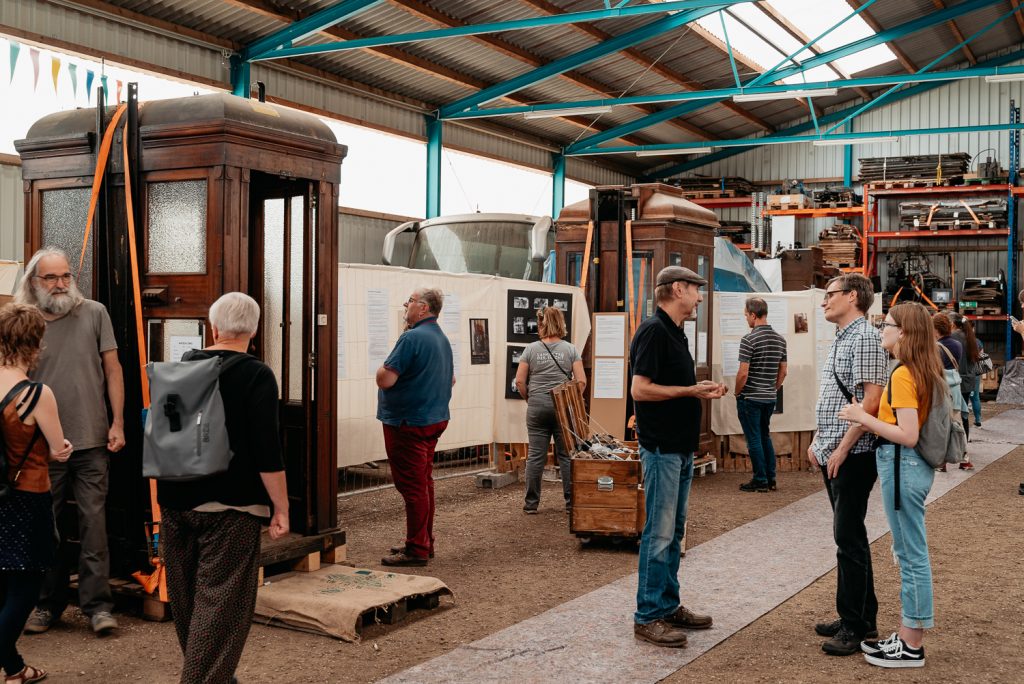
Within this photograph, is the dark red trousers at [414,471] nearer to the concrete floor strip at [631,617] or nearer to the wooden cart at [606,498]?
the concrete floor strip at [631,617]

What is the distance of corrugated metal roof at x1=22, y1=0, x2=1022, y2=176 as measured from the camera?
15.9m

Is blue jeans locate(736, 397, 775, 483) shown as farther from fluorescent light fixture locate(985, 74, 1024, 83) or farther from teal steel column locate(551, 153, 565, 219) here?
teal steel column locate(551, 153, 565, 219)

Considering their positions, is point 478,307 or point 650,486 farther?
point 478,307

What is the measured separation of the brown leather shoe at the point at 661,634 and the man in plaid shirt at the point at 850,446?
28.9 inches

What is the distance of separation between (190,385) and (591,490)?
4.14 metres

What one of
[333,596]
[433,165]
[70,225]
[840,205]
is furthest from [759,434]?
[840,205]

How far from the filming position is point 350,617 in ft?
17.1

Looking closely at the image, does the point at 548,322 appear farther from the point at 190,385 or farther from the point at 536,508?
the point at 190,385

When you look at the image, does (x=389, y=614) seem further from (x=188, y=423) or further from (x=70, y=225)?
(x=70, y=225)

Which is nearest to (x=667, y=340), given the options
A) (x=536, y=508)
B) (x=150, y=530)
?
(x=150, y=530)

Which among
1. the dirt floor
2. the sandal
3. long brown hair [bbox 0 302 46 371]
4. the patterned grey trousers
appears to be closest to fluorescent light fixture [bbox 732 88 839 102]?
the dirt floor

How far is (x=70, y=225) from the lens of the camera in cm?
591

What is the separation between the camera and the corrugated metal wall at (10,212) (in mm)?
13617

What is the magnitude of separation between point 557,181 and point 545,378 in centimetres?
1826
